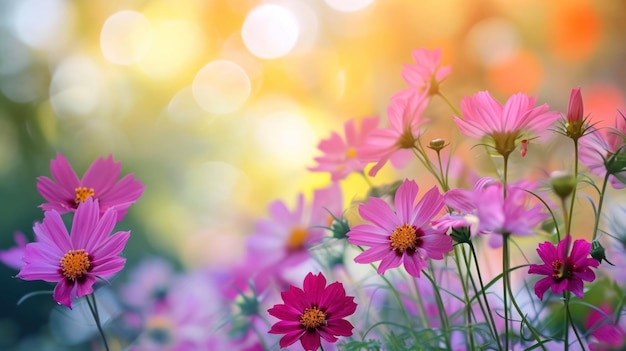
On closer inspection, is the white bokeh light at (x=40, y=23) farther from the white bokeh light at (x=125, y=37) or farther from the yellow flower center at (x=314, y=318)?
the yellow flower center at (x=314, y=318)

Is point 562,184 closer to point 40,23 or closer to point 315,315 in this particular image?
point 315,315

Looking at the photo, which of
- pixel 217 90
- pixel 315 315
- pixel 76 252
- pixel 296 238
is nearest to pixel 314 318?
pixel 315 315

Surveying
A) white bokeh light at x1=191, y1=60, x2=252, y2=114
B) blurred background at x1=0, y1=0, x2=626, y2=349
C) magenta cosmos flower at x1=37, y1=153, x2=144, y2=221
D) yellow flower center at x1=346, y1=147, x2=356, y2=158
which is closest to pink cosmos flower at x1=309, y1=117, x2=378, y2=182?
yellow flower center at x1=346, y1=147, x2=356, y2=158

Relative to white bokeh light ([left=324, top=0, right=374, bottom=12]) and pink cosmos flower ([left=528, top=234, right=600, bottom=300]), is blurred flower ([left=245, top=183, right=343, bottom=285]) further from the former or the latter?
white bokeh light ([left=324, top=0, right=374, bottom=12])

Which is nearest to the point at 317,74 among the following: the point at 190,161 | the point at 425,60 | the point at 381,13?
the point at 381,13

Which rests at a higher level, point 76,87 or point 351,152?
point 76,87

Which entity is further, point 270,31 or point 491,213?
point 270,31
